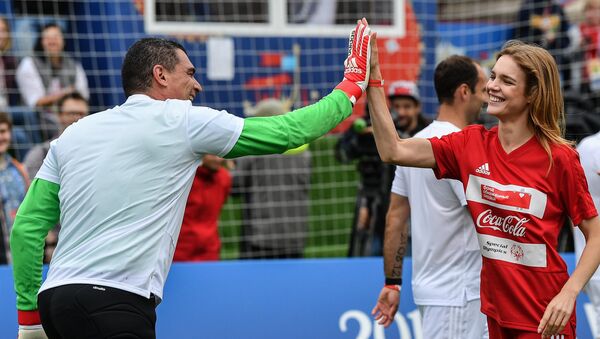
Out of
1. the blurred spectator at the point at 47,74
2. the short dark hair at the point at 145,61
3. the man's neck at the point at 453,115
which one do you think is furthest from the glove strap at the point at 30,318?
the blurred spectator at the point at 47,74

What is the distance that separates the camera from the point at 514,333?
3.97 meters

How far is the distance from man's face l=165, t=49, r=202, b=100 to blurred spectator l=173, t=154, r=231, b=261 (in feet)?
11.2

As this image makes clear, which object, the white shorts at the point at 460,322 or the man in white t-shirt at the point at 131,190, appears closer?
the man in white t-shirt at the point at 131,190

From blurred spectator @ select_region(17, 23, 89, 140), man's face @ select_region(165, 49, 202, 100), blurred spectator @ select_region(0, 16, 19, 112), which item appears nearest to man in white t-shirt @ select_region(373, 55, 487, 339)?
man's face @ select_region(165, 49, 202, 100)

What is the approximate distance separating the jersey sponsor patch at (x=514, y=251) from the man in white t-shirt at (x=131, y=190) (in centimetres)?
82

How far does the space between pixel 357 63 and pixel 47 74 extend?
5667 millimetres

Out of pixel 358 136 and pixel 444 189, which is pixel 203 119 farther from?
pixel 358 136

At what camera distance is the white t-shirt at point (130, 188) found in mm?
3674

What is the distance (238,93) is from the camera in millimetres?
9734

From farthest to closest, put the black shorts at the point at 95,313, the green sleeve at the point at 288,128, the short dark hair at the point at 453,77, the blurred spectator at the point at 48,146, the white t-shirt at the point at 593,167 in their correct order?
the blurred spectator at the point at 48,146 → the white t-shirt at the point at 593,167 → the short dark hair at the point at 453,77 → the green sleeve at the point at 288,128 → the black shorts at the point at 95,313

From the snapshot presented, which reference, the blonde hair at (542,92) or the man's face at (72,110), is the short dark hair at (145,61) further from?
the man's face at (72,110)

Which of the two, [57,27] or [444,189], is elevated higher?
[57,27]

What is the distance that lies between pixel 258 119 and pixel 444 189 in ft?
4.08

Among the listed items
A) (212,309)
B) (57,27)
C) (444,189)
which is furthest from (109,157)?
(57,27)
